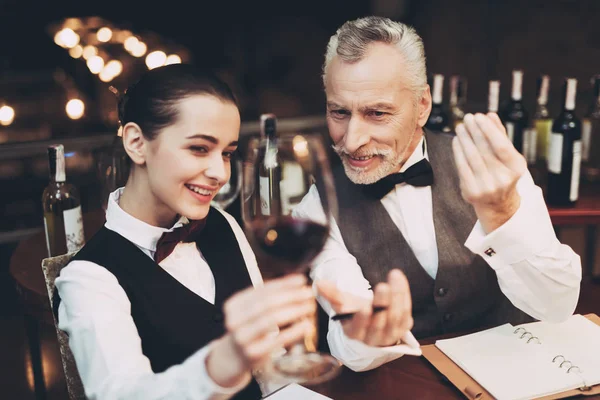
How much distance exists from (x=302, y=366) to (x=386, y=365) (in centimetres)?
43

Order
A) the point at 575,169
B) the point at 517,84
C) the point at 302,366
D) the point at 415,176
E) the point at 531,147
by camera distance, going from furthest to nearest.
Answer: the point at 531,147
the point at 517,84
the point at 575,169
the point at 415,176
the point at 302,366

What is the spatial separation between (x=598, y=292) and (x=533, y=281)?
18.6 inches

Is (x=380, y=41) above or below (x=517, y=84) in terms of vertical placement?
above

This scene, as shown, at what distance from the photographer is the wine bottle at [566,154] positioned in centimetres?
235

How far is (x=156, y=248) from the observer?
138 cm

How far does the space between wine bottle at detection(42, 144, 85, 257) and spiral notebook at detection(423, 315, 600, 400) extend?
1.28 meters

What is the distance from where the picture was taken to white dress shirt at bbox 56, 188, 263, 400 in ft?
3.35

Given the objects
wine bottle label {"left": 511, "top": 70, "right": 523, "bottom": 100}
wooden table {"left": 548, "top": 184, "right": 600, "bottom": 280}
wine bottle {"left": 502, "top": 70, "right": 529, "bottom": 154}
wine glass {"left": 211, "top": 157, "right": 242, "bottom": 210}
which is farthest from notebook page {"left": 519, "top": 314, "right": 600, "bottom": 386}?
wine bottle {"left": 502, "top": 70, "right": 529, "bottom": 154}

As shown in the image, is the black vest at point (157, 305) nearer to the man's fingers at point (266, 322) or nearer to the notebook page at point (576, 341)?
the man's fingers at point (266, 322)

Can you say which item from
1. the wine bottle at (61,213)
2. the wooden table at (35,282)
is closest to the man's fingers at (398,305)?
the wooden table at (35,282)

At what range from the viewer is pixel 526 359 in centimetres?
137

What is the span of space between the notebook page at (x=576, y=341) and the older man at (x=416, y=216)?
0.11ft

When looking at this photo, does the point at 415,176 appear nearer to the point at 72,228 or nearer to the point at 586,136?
the point at 72,228

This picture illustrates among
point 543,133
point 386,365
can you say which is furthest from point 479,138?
point 543,133
